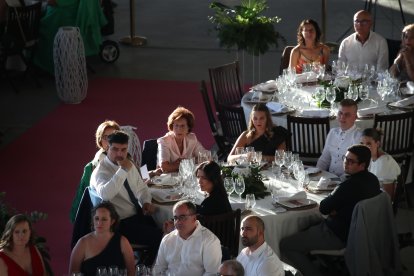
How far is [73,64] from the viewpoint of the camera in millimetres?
12312

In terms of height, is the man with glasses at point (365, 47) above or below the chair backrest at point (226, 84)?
above

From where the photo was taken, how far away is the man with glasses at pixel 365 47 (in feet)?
35.8

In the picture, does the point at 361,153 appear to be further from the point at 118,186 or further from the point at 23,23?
the point at 23,23

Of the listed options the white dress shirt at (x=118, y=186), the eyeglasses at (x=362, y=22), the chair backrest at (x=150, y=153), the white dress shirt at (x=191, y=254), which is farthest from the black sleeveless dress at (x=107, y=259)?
the eyeglasses at (x=362, y=22)

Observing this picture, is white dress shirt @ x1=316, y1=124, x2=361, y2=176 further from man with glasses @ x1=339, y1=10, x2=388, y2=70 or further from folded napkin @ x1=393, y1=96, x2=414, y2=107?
man with glasses @ x1=339, y1=10, x2=388, y2=70

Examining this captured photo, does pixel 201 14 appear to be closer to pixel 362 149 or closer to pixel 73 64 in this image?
pixel 73 64

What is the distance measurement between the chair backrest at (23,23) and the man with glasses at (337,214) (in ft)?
22.5

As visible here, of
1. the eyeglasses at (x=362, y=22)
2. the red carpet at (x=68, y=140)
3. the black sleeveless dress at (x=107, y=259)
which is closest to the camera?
the black sleeveless dress at (x=107, y=259)

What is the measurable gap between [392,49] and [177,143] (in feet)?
12.9

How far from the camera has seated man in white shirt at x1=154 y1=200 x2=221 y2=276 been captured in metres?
6.25

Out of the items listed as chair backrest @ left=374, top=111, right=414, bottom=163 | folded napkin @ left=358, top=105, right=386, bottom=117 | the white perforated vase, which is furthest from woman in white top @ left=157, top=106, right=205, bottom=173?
the white perforated vase

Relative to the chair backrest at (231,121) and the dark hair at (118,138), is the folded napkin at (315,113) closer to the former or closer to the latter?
the chair backrest at (231,121)

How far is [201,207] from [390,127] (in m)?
2.66

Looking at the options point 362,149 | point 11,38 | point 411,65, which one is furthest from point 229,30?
point 362,149
